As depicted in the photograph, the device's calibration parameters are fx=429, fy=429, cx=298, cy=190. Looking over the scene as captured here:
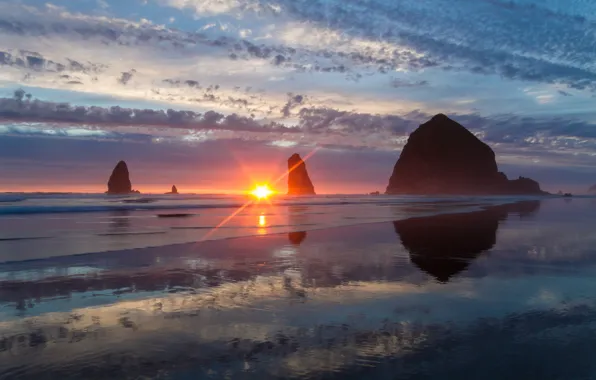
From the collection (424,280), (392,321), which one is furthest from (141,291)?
(424,280)

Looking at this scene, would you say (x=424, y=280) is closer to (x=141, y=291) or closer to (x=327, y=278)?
(x=327, y=278)

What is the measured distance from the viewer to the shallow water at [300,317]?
5547 millimetres

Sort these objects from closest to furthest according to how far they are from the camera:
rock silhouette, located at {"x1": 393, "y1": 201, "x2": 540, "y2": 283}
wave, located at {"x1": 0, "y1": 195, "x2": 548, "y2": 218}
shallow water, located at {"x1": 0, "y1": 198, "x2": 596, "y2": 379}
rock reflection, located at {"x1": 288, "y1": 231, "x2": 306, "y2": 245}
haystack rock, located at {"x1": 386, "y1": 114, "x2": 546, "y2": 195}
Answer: shallow water, located at {"x1": 0, "y1": 198, "x2": 596, "y2": 379}, rock silhouette, located at {"x1": 393, "y1": 201, "x2": 540, "y2": 283}, rock reflection, located at {"x1": 288, "y1": 231, "x2": 306, "y2": 245}, wave, located at {"x1": 0, "y1": 195, "x2": 548, "y2": 218}, haystack rock, located at {"x1": 386, "y1": 114, "x2": 546, "y2": 195}

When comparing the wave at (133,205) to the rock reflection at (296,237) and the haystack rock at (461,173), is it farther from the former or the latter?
the haystack rock at (461,173)

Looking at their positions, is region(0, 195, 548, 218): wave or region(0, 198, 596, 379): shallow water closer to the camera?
region(0, 198, 596, 379): shallow water

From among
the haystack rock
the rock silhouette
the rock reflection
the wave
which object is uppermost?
the haystack rock

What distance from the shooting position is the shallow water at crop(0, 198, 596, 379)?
5.55 meters

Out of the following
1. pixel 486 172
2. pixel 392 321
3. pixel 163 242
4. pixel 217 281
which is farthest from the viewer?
pixel 486 172

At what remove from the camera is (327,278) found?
1106 cm

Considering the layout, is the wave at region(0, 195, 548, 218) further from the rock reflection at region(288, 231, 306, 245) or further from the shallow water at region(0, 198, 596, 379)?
the shallow water at region(0, 198, 596, 379)

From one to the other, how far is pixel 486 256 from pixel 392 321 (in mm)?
8871

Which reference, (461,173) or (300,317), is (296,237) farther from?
(461,173)

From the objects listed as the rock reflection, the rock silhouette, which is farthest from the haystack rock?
the rock reflection

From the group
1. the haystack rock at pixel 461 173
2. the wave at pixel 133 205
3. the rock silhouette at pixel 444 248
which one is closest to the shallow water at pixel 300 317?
the rock silhouette at pixel 444 248
